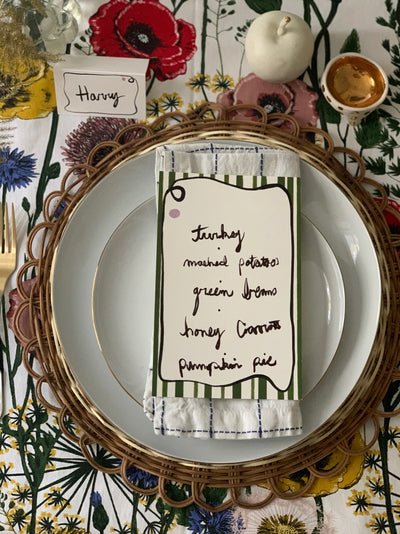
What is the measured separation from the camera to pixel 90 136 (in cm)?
75

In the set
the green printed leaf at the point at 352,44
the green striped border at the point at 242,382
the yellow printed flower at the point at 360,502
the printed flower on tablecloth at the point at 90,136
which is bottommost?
the yellow printed flower at the point at 360,502

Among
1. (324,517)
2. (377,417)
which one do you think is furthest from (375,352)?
(324,517)

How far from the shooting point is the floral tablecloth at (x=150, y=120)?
2.21 ft

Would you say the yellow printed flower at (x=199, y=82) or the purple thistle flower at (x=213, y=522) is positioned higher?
the yellow printed flower at (x=199, y=82)

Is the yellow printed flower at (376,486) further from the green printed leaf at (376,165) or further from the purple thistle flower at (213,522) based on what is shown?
the green printed leaf at (376,165)

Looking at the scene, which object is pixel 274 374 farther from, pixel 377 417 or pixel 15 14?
pixel 15 14

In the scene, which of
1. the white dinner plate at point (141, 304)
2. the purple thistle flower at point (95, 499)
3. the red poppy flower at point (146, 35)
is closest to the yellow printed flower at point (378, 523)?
the white dinner plate at point (141, 304)

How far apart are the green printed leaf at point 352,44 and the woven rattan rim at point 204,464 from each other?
0.14 meters

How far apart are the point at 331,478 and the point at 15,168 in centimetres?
60

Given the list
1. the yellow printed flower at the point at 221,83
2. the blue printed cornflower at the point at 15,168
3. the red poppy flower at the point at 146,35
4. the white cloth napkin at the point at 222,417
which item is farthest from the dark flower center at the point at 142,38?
the white cloth napkin at the point at 222,417

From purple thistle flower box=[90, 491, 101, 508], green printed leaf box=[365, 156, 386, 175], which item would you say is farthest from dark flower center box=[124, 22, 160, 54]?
purple thistle flower box=[90, 491, 101, 508]

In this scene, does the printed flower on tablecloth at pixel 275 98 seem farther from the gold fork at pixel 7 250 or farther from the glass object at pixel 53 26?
the gold fork at pixel 7 250

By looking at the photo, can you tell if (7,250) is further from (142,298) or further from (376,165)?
(376,165)

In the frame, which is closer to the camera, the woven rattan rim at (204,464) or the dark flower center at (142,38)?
the woven rattan rim at (204,464)
